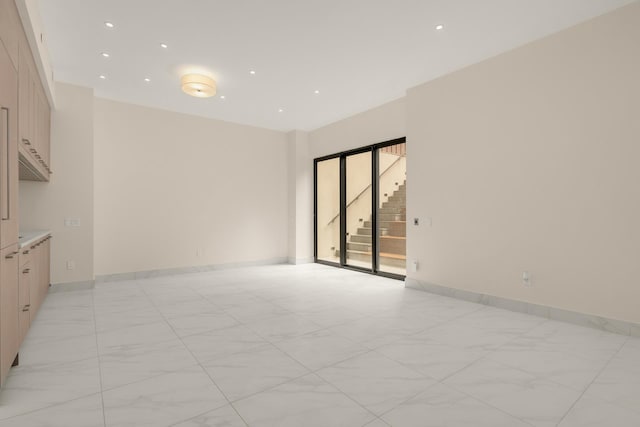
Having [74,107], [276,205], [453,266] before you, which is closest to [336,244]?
[276,205]

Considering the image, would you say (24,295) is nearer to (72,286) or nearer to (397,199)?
(72,286)

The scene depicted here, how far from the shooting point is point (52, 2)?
313 centimetres

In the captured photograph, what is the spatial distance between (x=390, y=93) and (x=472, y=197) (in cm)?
221

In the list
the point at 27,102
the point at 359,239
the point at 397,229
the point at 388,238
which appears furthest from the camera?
the point at 359,239

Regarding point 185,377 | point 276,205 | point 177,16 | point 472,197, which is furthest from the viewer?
point 276,205

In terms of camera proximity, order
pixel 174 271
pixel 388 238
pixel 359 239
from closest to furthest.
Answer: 1. pixel 174 271
2. pixel 388 238
3. pixel 359 239

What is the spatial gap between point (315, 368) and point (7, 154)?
2.61 meters

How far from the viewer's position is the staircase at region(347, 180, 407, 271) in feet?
23.4

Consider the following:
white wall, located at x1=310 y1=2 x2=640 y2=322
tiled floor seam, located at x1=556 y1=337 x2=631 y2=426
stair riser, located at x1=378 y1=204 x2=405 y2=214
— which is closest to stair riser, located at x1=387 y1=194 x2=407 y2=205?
stair riser, located at x1=378 y1=204 x2=405 y2=214

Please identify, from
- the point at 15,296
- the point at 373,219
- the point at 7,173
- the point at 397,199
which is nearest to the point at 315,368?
the point at 15,296

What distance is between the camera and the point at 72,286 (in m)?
4.96

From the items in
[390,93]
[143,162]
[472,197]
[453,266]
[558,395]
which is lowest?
[558,395]

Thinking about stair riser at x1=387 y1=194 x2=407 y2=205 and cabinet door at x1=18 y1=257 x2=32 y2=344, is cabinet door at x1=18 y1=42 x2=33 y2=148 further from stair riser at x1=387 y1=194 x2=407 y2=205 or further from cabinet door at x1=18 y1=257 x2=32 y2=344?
stair riser at x1=387 y1=194 x2=407 y2=205

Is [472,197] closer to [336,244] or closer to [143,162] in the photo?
[336,244]
